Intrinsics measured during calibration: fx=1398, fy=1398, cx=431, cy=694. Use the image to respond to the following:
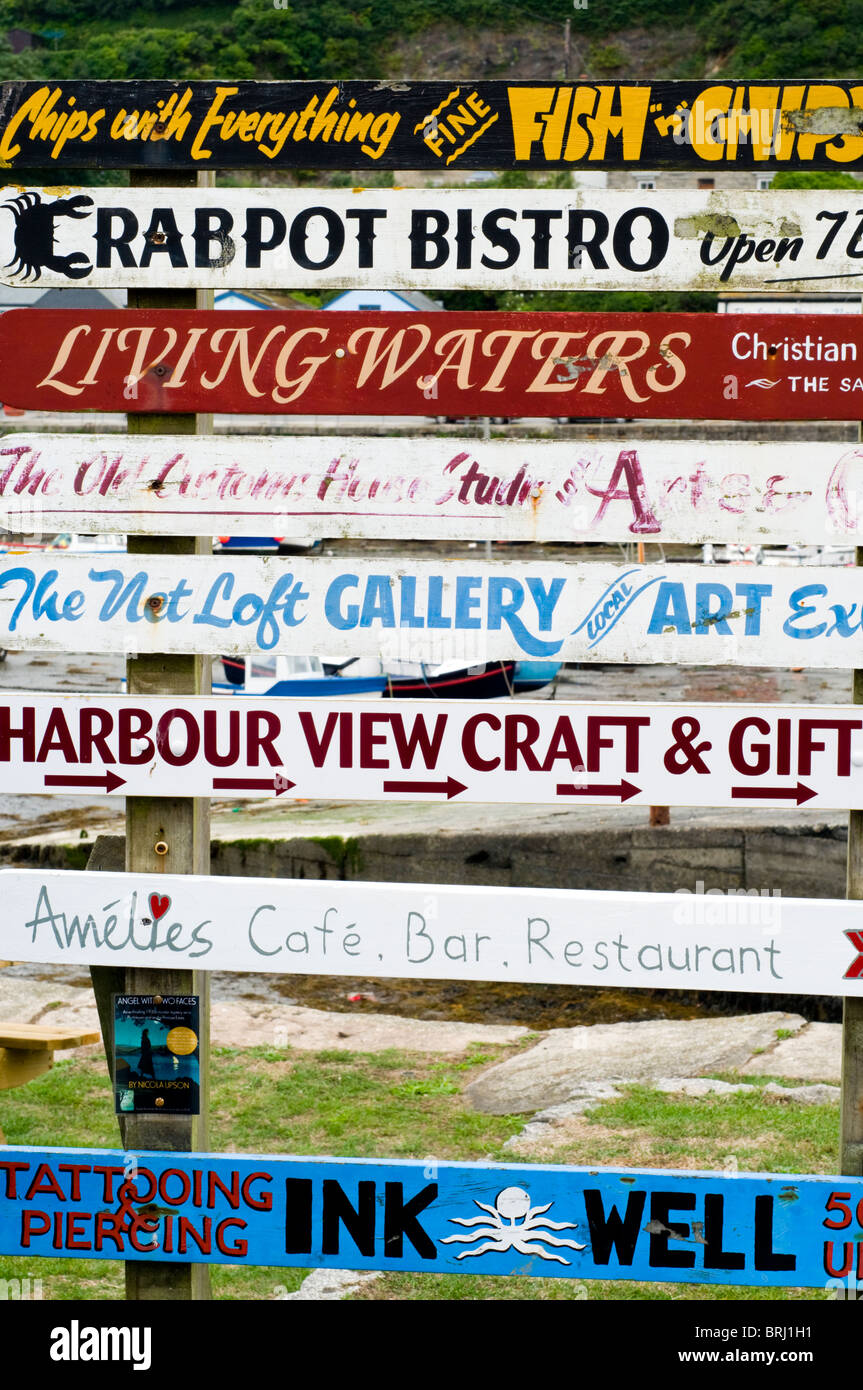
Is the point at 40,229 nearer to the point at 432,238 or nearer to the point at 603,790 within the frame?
the point at 432,238

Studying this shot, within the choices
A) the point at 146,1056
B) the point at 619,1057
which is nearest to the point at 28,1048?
the point at 146,1056

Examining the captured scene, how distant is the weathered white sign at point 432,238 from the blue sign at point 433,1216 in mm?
2345

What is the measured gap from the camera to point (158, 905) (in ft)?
12.5

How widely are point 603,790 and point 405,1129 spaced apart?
134 inches

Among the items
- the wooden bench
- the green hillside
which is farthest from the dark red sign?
the green hillside

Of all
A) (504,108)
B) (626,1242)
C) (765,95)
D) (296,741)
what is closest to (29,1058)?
(296,741)

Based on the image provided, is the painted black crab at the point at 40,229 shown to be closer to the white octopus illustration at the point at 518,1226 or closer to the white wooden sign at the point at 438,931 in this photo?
the white wooden sign at the point at 438,931

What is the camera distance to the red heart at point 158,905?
380 cm

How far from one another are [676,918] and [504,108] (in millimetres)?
2162

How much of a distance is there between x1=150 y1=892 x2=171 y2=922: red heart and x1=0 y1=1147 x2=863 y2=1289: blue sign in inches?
25.6

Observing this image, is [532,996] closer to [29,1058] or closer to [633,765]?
[29,1058]

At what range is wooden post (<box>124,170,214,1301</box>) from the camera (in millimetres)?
3830

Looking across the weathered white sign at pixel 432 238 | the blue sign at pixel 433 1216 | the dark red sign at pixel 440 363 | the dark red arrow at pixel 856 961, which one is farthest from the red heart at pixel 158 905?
the dark red arrow at pixel 856 961

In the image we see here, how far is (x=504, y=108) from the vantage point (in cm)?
365
